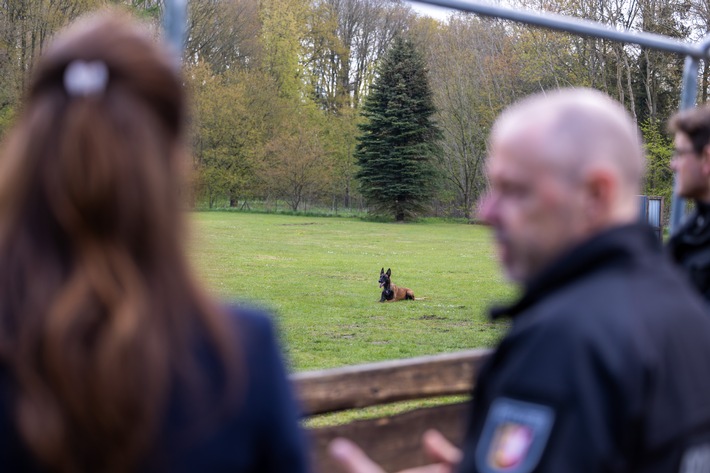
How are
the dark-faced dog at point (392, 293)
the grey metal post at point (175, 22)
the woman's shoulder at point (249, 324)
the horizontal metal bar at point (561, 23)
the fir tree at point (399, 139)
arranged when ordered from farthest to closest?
1. the fir tree at point (399, 139)
2. the dark-faced dog at point (392, 293)
3. the horizontal metal bar at point (561, 23)
4. the grey metal post at point (175, 22)
5. the woman's shoulder at point (249, 324)

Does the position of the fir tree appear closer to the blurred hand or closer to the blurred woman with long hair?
the blurred hand

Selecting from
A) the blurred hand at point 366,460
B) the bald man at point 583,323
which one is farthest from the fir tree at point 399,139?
the bald man at point 583,323

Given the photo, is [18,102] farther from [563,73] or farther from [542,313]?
[542,313]

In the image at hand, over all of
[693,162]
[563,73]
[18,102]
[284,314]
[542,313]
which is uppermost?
[563,73]

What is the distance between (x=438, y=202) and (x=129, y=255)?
45.7 metres

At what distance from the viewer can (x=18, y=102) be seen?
28.5 m

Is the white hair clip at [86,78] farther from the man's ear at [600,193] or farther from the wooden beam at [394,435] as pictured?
the wooden beam at [394,435]

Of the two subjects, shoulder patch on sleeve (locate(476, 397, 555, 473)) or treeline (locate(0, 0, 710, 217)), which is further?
treeline (locate(0, 0, 710, 217))

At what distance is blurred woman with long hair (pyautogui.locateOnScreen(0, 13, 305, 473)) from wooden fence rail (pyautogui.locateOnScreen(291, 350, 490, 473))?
46.4 inches

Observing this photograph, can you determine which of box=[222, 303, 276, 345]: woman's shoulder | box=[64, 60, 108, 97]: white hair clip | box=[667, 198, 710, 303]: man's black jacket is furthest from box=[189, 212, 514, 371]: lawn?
box=[667, 198, 710, 303]: man's black jacket

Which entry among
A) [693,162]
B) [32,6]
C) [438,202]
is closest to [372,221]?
[438,202]

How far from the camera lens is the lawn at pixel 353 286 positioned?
9844 mm

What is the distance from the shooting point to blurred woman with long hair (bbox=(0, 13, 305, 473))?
949 millimetres

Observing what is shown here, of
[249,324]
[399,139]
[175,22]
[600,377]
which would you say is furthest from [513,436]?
[399,139]
